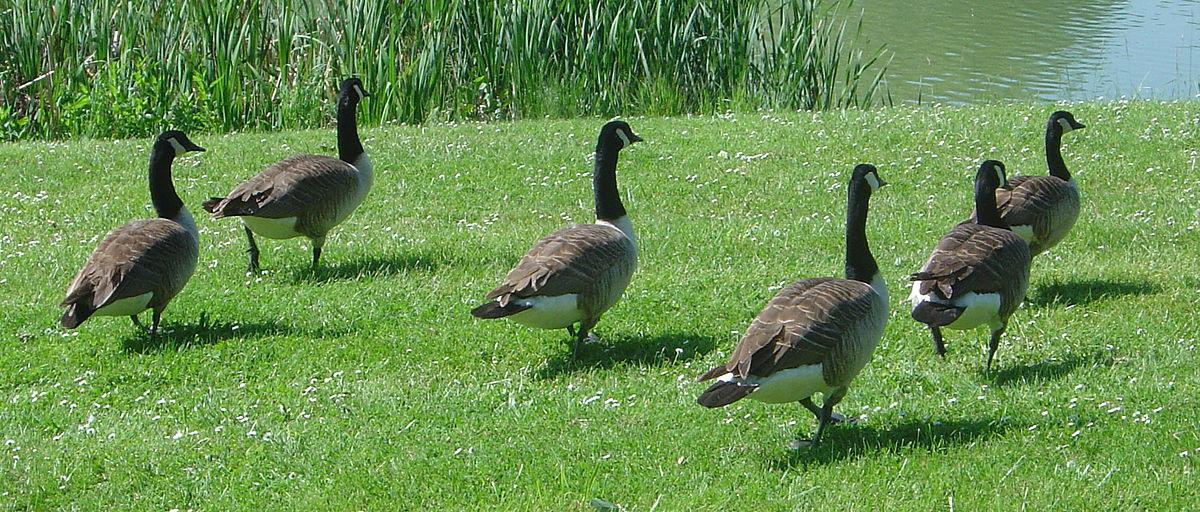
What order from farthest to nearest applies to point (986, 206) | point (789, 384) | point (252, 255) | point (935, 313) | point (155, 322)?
point (252, 255), point (986, 206), point (155, 322), point (935, 313), point (789, 384)

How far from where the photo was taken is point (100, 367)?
7.66m

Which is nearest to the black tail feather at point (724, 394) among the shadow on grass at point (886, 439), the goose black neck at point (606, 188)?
the shadow on grass at point (886, 439)

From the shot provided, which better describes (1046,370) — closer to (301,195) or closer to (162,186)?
(301,195)

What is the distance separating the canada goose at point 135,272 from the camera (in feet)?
24.5

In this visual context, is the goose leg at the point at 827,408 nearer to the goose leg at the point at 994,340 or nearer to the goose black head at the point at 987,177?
the goose leg at the point at 994,340

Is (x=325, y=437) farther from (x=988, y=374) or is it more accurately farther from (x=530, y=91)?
(x=530, y=91)

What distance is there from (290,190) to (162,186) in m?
0.91

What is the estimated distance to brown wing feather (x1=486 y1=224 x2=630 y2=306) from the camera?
706 cm

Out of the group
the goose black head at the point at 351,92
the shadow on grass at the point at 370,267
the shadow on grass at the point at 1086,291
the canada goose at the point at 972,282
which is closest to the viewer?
the canada goose at the point at 972,282

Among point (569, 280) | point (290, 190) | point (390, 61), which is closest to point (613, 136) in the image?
point (569, 280)

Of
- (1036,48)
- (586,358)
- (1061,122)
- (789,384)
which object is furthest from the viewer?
(1036,48)

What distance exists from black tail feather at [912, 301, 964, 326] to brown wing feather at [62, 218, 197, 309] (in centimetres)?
441

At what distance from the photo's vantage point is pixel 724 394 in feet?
17.9

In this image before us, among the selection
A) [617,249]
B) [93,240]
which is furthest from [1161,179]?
[93,240]
